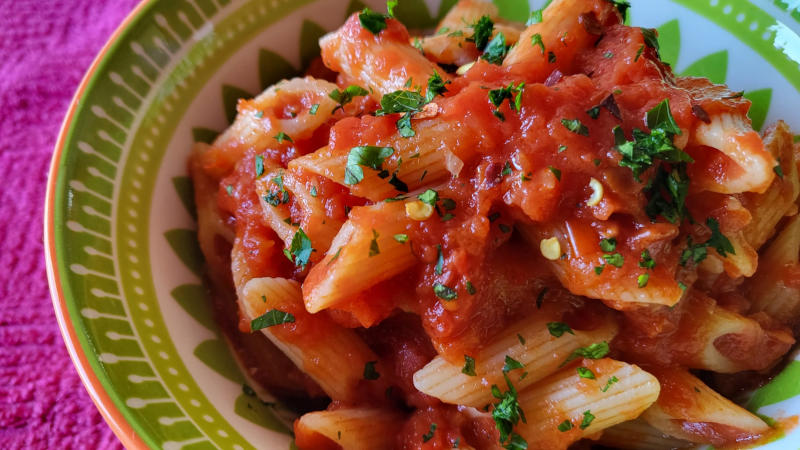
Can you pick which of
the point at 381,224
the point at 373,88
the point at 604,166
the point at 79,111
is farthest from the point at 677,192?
the point at 79,111

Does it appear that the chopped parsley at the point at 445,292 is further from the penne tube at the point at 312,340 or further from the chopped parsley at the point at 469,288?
the penne tube at the point at 312,340

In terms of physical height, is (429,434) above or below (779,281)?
above

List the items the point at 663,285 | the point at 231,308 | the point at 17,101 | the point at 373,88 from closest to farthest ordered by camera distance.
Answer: the point at 663,285
the point at 373,88
the point at 231,308
the point at 17,101

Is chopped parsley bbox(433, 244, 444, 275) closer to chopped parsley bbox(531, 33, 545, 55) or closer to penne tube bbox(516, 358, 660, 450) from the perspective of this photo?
penne tube bbox(516, 358, 660, 450)

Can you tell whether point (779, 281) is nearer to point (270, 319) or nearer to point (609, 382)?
point (609, 382)

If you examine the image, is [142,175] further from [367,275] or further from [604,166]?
[604,166]

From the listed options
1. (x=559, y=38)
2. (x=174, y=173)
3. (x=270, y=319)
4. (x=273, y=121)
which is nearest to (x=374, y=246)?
(x=270, y=319)

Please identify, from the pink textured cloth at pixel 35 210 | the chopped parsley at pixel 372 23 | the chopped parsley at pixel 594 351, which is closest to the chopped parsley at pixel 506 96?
the chopped parsley at pixel 372 23
